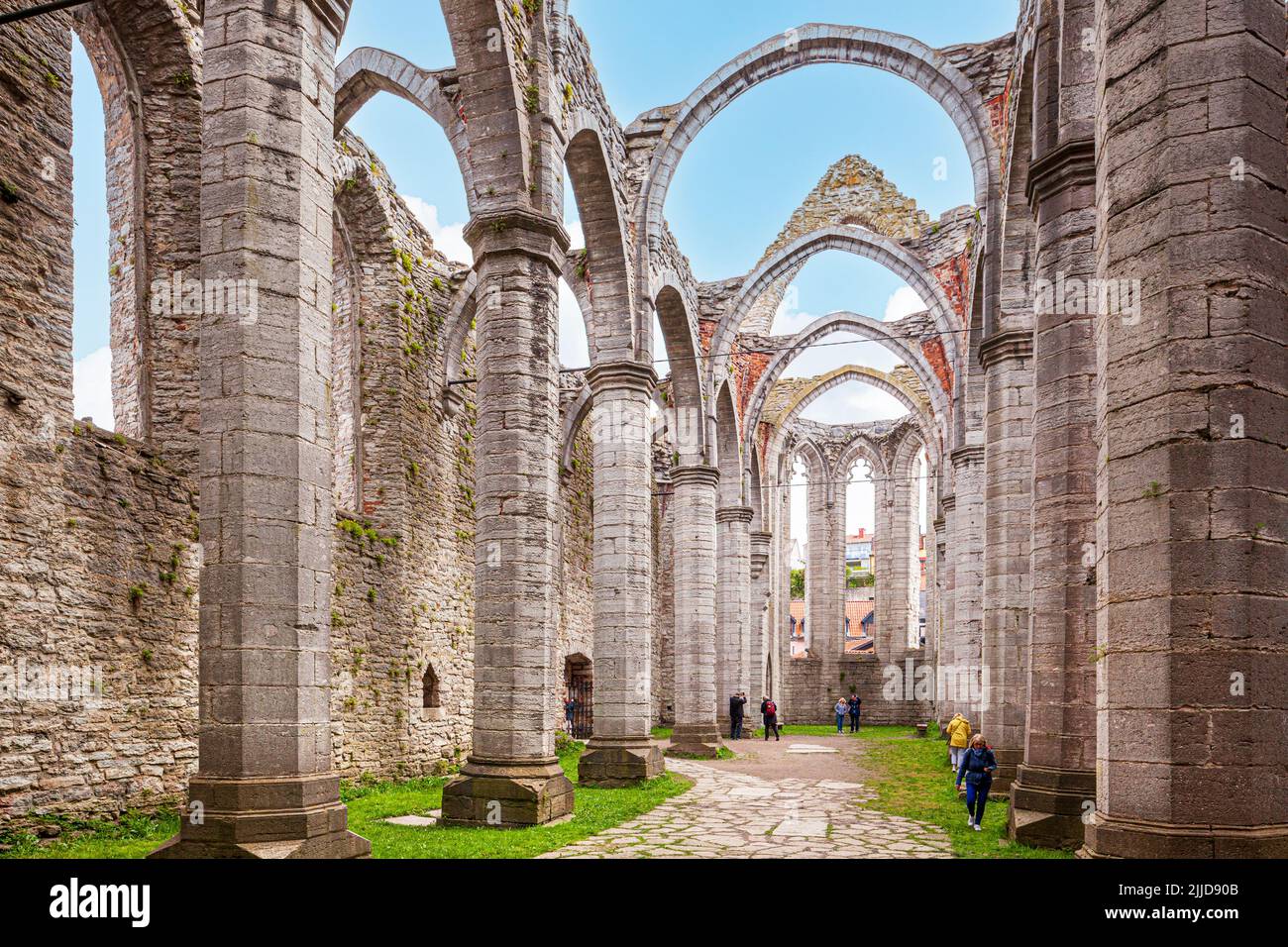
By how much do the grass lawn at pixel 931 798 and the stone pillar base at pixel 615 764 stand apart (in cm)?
308

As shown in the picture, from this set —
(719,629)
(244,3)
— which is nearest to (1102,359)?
(244,3)

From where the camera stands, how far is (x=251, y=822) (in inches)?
203

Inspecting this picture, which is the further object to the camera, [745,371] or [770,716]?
[745,371]

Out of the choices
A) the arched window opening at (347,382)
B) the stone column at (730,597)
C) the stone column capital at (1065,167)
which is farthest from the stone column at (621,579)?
the stone column at (730,597)

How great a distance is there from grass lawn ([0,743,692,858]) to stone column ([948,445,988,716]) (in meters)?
7.93

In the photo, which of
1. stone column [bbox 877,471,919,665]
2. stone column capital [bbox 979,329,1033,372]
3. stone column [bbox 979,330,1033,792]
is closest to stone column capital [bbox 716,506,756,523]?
stone column [bbox 979,330,1033,792]

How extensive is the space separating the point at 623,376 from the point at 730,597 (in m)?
10.1

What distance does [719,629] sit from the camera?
880 inches

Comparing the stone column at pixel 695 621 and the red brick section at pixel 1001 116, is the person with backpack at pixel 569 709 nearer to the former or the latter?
the stone column at pixel 695 621

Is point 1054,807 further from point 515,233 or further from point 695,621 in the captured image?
point 695,621

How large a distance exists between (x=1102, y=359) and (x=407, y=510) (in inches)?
461

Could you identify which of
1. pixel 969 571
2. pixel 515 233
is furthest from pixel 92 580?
pixel 969 571

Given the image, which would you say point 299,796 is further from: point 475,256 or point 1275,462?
point 475,256

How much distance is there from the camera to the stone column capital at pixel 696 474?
1925 centimetres
